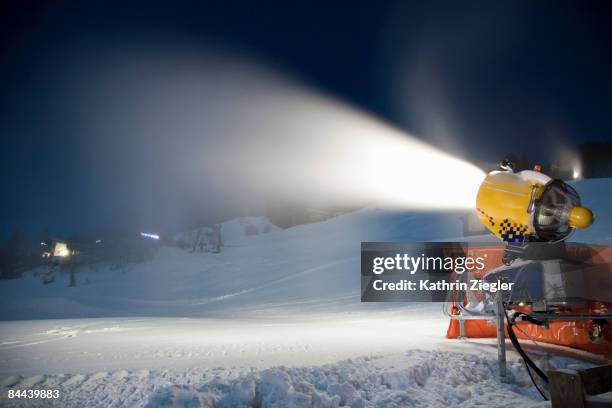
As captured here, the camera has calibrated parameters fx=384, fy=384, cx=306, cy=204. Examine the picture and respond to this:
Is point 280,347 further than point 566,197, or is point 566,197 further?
point 280,347

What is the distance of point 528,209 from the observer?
4.16m

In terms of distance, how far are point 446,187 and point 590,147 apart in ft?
263

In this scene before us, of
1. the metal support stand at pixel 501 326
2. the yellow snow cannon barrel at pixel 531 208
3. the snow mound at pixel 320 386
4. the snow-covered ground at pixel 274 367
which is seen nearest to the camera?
the yellow snow cannon barrel at pixel 531 208

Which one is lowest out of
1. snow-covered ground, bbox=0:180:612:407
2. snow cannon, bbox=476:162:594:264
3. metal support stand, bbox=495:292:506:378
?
snow-covered ground, bbox=0:180:612:407

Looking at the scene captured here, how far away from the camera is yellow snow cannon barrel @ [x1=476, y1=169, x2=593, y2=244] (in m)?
4.11

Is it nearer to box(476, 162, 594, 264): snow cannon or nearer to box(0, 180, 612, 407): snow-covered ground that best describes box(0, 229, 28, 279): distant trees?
box(0, 180, 612, 407): snow-covered ground

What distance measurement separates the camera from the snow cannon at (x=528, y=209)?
4117 mm

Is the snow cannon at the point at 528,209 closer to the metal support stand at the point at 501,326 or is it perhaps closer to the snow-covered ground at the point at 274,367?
the metal support stand at the point at 501,326

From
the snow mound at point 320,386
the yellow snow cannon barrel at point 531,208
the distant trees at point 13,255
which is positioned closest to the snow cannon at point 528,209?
the yellow snow cannon barrel at point 531,208

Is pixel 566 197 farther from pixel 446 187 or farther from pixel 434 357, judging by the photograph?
pixel 434 357

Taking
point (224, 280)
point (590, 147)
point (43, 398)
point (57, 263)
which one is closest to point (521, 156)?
point (590, 147)

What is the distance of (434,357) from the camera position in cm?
621

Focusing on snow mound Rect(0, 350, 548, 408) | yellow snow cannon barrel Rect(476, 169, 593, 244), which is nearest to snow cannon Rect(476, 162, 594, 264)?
yellow snow cannon barrel Rect(476, 169, 593, 244)

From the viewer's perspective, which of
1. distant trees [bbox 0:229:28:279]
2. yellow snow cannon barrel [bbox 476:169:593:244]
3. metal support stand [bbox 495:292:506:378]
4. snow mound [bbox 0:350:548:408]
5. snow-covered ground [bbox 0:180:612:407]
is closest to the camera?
yellow snow cannon barrel [bbox 476:169:593:244]
